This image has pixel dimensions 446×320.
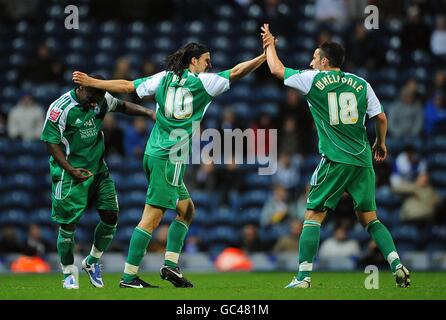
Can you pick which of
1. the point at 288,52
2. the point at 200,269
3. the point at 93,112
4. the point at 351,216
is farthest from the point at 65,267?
the point at 288,52

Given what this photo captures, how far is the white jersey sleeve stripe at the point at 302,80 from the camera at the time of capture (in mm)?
8742

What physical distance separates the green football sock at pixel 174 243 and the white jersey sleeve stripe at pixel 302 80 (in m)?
1.69

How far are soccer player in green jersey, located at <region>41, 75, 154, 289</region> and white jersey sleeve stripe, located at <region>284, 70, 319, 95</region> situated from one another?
4.78 ft

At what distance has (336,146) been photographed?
879cm

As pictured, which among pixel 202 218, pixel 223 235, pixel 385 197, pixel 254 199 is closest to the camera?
Result: pixel 223 235

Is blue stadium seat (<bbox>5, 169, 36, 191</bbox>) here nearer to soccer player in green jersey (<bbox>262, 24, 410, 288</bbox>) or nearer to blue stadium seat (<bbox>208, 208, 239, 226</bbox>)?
blue stadium seat (<bbox>208, 208, 239, 226</bbox>)

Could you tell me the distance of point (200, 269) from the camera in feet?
47.3

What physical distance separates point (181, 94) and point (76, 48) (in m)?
8.99

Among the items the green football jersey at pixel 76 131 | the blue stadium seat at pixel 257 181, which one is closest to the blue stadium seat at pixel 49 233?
the blue stadium seat at pixel 257 181

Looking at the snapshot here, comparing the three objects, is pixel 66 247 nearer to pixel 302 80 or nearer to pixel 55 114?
pixel 55 114

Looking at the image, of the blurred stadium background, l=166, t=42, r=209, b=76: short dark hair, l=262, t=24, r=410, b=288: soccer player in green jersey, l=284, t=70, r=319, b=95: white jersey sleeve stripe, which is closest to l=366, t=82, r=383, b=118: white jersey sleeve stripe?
l=262, t=24, r=410, b=288: soccer player in green jersey

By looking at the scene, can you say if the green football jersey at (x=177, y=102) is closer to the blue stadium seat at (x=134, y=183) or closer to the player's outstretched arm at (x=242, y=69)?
the player's outstretched arm at (x=242, y=69)

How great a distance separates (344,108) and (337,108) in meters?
0.06

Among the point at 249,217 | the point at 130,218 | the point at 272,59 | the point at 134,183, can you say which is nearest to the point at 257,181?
the point at 249,217
